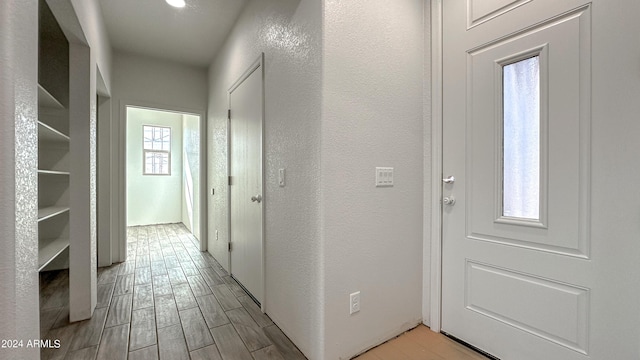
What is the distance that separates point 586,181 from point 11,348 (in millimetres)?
2260

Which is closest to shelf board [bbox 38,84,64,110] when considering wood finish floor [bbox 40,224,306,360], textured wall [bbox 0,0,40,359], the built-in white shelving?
the built-in white shelving

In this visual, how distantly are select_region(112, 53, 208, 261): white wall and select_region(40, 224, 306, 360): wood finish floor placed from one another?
0.95 metres

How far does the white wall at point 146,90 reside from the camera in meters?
3.33

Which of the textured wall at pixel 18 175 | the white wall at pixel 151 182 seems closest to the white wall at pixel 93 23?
the textured wall at pixel 18 175

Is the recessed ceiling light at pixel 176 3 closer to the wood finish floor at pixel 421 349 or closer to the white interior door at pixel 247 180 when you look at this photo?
the white interior door at pixel 247 180

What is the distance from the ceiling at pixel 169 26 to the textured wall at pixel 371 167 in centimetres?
157

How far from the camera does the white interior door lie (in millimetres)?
2180

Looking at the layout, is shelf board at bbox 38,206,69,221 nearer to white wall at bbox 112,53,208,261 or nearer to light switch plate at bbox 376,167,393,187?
white wall at bbox 112,53,208,261

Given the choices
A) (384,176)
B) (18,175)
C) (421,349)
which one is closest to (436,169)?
(384,176)

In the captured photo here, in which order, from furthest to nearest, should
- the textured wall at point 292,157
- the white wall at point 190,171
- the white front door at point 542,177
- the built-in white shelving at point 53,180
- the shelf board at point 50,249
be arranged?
the white wall at point 190,171 < the built-in white shelving at point 53,180 < the shelf board at point 50,249 < the textured wall at point 292,157 < the white front door at point 542,177

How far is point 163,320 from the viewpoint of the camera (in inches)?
76.7

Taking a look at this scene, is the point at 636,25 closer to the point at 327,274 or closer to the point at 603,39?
the point at 603,39

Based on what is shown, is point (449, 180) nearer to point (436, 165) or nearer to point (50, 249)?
point (436, 165)

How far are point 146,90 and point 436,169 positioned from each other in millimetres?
3715
